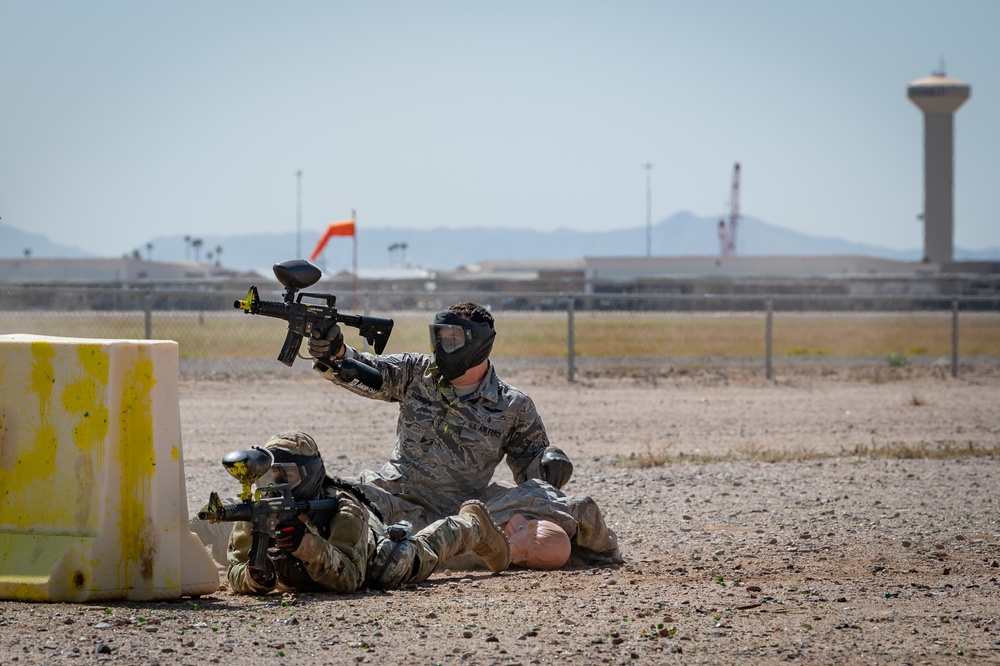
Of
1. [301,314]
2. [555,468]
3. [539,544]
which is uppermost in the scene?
[301,314]

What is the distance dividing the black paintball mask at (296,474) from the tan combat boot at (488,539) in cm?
88

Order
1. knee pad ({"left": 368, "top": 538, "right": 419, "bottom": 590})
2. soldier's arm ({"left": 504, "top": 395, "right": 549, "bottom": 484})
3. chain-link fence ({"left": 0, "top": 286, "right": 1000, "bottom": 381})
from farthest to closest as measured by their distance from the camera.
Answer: chain-link fence ({"left": 0, "top": 286, "right": 1000, "bottom": 381}), soldier's arm ({"left": 504, "top": 395, "right": 549, "bottom": 484}), knee pad ({"left": 368, "top": 538, "right": 419, "bottom": 590})

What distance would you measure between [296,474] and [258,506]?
327 millimetres

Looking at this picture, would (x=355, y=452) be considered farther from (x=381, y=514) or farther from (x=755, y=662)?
(x=755, y=662)

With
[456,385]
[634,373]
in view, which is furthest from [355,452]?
[634,373]

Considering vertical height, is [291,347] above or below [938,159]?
below

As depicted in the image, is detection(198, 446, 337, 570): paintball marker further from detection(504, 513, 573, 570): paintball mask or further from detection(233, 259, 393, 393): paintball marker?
detection(504, 513, 573, 570): paintball mask

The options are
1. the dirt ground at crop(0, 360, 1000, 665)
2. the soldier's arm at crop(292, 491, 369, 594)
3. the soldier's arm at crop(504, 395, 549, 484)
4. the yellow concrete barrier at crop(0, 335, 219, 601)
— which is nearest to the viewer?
the dirt ground at crop(0, 360, 1000, 665)

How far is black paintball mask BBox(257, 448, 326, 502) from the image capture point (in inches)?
212

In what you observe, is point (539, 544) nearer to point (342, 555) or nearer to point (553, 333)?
point (342, 555)

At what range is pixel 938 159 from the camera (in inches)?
4719

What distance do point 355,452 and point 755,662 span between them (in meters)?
7.05

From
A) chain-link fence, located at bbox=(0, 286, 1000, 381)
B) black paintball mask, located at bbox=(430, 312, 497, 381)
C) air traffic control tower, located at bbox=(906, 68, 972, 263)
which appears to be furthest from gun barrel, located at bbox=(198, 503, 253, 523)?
air traffic control tower, located at bbox=(906, 68, 972, 263)

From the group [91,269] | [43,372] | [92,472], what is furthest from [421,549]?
[91,269]
